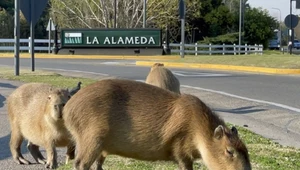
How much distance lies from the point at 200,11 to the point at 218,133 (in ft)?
168

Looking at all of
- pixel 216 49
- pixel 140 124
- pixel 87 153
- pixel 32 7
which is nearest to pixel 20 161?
pixel 87 153

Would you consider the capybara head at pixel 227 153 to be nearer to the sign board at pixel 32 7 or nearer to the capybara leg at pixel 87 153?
the capybara leg at pixel 87 153

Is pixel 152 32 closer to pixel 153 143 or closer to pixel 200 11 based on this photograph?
pixel 200 11

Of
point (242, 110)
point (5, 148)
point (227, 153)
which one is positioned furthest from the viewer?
point (242, 110)

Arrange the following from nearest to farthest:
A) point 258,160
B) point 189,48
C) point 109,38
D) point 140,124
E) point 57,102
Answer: point 140,124, point 57,102, point 258,160, point 109,38, point 189,48

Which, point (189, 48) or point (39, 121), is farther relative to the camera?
point (189, 48)

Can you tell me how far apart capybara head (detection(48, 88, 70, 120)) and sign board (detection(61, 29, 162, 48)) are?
3115 centimetres

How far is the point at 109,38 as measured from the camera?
3791cm

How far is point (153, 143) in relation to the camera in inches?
195

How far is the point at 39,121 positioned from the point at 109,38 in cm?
3150

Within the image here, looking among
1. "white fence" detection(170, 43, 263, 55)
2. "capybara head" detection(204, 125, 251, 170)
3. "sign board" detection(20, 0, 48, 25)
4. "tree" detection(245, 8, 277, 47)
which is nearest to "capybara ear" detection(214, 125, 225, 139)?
"capybara head" detection(204, 125, 251, 170)

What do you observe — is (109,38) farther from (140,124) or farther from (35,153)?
(140,124)

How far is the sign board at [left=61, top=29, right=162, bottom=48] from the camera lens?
123ft

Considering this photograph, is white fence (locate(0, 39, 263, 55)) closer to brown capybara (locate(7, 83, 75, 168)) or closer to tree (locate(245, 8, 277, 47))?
tree (locate(245, 8, 277, 47))
